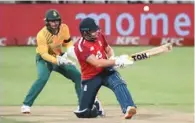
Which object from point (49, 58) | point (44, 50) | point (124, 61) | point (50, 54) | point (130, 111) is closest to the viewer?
point (124, 61)

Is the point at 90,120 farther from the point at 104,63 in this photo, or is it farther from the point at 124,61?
the point at 124,61

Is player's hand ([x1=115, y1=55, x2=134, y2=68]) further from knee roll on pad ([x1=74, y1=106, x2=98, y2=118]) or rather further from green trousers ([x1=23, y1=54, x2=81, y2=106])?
green trousers ([x1=23, y1=54, x2=81, y2=106])

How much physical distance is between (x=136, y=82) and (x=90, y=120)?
543 centimetres

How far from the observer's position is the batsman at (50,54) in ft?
38.7

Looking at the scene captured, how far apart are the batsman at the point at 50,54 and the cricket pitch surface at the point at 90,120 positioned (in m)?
0.36

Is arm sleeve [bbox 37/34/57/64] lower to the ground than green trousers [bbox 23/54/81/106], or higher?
higher

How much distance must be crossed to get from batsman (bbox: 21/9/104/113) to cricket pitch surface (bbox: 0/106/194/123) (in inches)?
14.2

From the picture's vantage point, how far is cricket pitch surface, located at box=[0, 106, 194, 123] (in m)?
11.1

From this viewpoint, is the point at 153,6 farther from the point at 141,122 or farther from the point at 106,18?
the point at 141,122

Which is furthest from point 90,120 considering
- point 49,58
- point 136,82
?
point 136,82

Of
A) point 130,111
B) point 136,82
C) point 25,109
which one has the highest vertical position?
point 130,111

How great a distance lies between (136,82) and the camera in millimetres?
16203

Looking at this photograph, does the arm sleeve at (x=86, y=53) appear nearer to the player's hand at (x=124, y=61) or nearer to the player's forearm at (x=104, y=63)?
the player's forearm at (x=104, y=63)

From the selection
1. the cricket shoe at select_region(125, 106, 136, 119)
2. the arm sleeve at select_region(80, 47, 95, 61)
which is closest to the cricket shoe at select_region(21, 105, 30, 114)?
the arm sleeve at select_region(80, 47, 95, 61)
